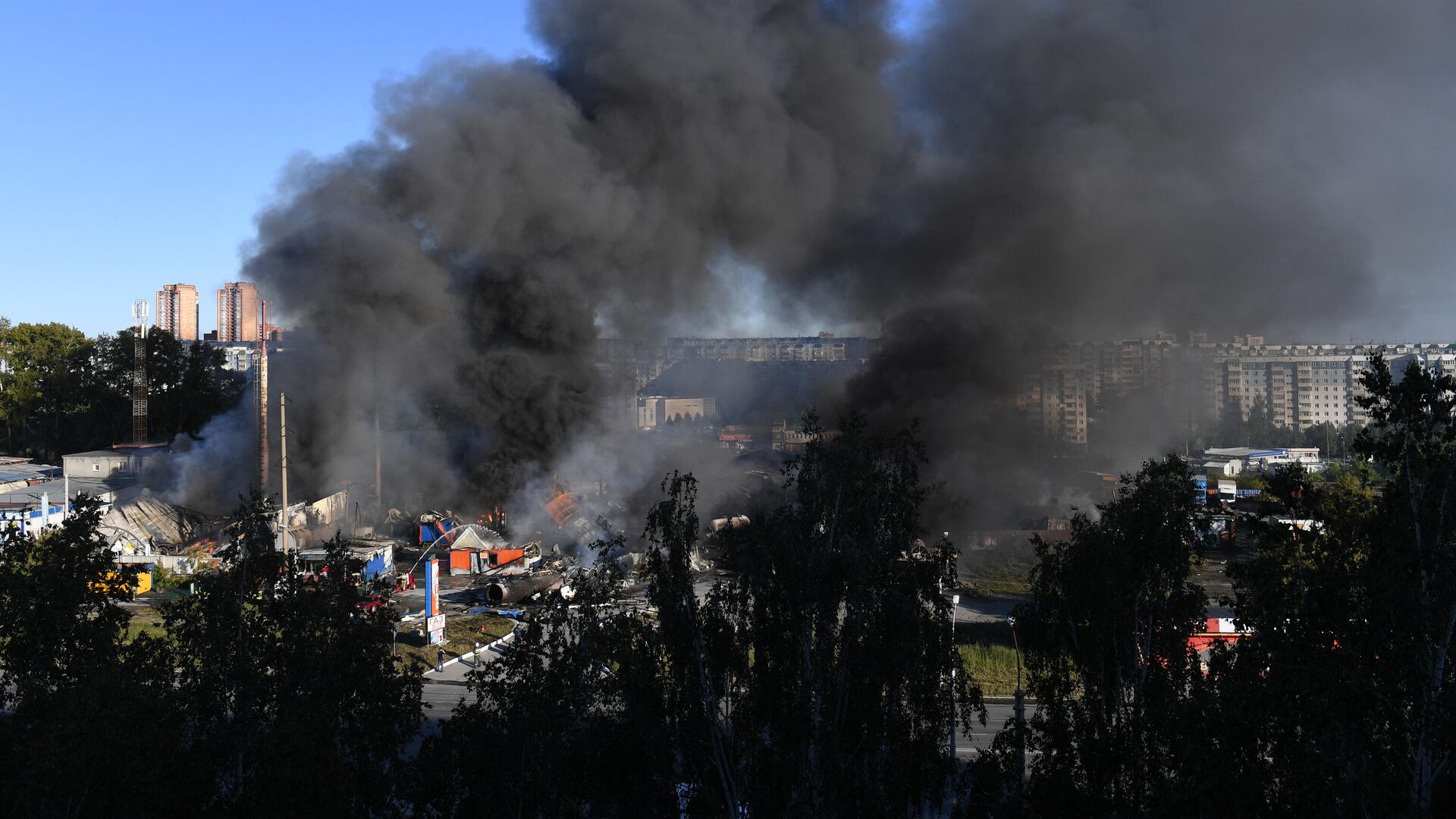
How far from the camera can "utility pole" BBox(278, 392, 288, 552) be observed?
24.3 metres

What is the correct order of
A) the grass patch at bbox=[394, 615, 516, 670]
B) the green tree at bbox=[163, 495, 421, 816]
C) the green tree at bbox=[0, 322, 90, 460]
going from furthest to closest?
1. the green tree at bbox=[0, 322, 90, 460]
2. the grass patch at bbox=[394, 615, 516, 670]
3. the green tree at bbox=[163, 495, 421, 816]

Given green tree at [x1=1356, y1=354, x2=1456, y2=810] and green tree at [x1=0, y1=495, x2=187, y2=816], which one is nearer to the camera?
green tree at [x1=1356, y1=354, x2=1456, y2=810]

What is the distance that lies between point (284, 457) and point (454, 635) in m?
8.38

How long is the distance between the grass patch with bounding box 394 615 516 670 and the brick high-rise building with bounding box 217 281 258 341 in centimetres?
6809

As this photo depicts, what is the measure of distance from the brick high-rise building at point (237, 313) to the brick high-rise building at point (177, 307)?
2347 mm

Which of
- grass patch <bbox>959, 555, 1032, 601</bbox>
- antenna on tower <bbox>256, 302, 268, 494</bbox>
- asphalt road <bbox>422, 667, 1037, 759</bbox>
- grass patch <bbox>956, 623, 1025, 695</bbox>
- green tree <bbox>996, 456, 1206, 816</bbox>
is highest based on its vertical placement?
antenna on tower <bbox>256, 302, 268, 494</bbox>

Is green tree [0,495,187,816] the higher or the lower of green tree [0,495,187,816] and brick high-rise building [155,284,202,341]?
the lower

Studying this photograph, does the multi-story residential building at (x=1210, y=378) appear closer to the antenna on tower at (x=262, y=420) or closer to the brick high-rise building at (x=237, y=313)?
the antenna on tower at (x=262, y=420)

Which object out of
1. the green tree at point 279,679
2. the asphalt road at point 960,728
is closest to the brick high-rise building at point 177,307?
the asphalt road at point 960,728

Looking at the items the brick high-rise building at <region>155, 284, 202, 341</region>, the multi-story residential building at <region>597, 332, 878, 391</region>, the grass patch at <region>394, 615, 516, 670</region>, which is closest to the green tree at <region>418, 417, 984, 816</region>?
the grass patch at <region>394, 615, 516, 670</region>

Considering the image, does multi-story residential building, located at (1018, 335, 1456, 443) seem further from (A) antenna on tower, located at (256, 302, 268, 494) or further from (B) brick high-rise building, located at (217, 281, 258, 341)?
(B) brick high-rise building, located at (217, 281, 258, 341)

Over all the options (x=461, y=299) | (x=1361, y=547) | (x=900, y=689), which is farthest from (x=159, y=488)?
(x=1361, y=547)

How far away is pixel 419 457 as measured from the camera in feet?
102

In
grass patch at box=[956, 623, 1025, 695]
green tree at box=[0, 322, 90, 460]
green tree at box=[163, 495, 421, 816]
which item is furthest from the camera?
green tree at box=[0, 322, 90, 460]
